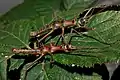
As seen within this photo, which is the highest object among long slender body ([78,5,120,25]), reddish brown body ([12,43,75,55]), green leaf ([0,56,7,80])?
long slender body ([78,5,120,25])

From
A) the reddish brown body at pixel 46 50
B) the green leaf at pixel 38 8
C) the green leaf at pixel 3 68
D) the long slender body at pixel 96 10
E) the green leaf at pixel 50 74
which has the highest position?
the green leaf at pixel 38 8

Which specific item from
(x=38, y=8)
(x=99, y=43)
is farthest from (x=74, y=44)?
(x=38, y=8)

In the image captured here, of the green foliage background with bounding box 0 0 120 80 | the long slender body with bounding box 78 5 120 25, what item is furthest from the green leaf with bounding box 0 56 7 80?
the long slender body with bounding box 78 5 120 25

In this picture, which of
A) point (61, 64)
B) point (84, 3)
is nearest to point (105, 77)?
point (61, 64)

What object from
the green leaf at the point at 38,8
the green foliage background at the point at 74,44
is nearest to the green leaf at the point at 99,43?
the green foliage background at the point at 74,44

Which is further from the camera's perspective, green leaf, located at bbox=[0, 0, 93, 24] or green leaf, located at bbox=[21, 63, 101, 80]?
green leaf, located at bbox=[0, 0, 93, 24]

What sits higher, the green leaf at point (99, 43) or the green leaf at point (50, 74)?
the green leaf at point (99, 43)

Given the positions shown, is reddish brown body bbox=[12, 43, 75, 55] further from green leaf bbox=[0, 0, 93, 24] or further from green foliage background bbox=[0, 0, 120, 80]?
green leaf bbox=[0, 0, 93, 24]

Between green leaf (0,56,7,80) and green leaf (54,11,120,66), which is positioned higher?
green leaf (54,11,120,66)

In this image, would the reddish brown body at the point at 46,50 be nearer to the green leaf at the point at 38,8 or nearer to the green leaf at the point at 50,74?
the green leaf at the point at 50,74

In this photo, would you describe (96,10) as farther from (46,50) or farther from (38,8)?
(38,8)

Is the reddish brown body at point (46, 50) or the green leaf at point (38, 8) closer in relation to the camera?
the reddish brown body at point (46, 50)
